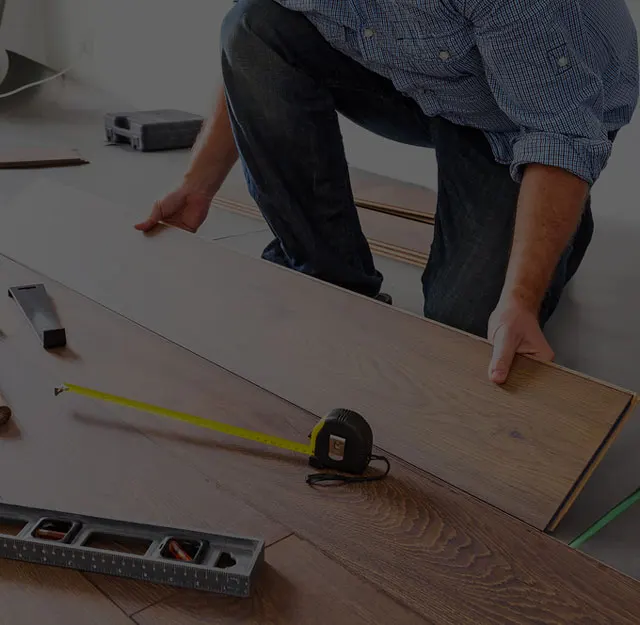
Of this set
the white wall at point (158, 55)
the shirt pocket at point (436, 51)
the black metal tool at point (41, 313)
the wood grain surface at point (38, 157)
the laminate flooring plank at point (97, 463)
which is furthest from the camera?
the white wall at point (158, 55)

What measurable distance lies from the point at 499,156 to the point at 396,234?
2.56ft

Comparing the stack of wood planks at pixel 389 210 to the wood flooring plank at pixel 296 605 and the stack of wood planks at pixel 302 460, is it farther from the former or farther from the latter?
the wood flooring plank at pixel 296 605

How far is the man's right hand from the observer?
5.87 feet

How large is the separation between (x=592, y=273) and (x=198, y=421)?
1.39 m

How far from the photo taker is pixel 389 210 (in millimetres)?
2512

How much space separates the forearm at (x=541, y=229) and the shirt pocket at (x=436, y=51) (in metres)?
0.26

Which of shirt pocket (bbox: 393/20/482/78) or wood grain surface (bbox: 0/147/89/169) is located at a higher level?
shirt pocket (bbox: 393/20/482/78)

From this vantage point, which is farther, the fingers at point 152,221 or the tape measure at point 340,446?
the fingers at point 152,221

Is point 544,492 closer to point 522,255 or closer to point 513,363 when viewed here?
point 513,363

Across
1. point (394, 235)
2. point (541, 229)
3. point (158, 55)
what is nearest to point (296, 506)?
point (541, 229)

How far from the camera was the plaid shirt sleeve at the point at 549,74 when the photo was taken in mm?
1204

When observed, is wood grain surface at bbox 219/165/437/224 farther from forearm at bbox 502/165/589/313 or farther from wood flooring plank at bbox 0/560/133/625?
wood flooring plank at bbox 0/560/133/625

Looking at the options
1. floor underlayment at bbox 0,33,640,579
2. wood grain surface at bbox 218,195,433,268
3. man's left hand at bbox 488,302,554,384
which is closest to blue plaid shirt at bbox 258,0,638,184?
Result: man's left hand at bbox 488,302,554,384

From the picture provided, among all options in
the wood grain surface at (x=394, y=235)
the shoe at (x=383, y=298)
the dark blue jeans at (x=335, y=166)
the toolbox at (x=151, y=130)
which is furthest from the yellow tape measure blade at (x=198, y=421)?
the toolbox at (x=151, y=130)
